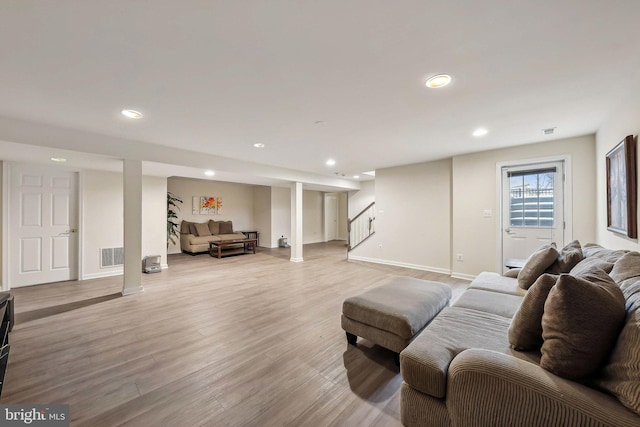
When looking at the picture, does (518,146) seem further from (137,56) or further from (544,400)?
(137,56)

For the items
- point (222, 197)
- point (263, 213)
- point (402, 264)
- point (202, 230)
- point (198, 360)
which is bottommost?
point (198, 360)

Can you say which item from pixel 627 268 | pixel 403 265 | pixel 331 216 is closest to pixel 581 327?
pixel 627 268

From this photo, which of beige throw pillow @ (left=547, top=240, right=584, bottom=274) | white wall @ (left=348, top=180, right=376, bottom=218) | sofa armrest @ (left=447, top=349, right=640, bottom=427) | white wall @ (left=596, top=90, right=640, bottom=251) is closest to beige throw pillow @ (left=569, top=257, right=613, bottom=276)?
beige throw pillow @ (left=547, top=240, right=584, bottom=274)

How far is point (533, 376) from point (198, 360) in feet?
7.50

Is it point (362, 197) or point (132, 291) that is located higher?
point (362, 197)

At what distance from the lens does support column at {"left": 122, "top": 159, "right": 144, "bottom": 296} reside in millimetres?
3717

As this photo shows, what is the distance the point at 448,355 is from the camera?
1.39m

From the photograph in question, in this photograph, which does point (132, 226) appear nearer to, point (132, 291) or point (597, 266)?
point (132, 291)

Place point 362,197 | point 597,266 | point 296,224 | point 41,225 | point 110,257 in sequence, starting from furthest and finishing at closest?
point 362,197
point 296,224
point 110,257
point 41,225
point 597,266

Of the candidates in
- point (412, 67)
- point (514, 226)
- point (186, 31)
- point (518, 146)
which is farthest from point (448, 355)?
point (518, 146)

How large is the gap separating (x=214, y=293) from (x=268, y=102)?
9.67 feet

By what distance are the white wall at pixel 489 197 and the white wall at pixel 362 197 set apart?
11.5 ft

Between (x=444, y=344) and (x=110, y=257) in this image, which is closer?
(x=444, y=344)

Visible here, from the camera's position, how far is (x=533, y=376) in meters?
1.05
